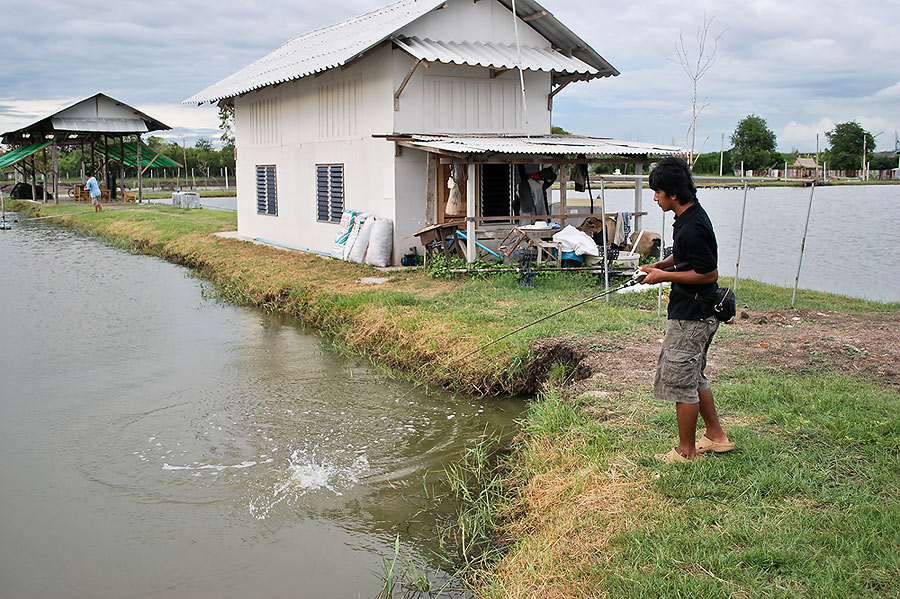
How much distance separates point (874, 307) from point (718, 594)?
9246 mm

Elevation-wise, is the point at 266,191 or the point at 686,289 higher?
the point at 266,191

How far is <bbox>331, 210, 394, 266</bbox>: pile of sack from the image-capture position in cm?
1446

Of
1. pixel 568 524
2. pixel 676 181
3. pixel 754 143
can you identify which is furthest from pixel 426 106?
pixel 754 143

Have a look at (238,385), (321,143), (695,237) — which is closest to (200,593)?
(695,237)

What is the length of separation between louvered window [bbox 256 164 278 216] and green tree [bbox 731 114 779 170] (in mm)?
37989

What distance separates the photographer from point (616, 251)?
12.8m

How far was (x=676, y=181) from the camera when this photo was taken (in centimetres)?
482

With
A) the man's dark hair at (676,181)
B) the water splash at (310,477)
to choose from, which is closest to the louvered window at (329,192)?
the water splash at (310,477)

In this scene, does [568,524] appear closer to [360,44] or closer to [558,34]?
[360,44]

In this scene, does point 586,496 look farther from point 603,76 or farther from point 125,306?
point 603,76

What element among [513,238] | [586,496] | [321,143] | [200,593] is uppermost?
[321,143]

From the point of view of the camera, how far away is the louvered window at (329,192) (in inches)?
645

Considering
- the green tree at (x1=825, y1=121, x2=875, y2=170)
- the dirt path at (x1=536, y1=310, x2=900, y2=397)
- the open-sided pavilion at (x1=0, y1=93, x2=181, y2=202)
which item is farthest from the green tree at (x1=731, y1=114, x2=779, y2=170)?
the dirt path at (x1=536, y1=310, x2=900, y2=397)

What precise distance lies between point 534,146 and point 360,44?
12.2ft
